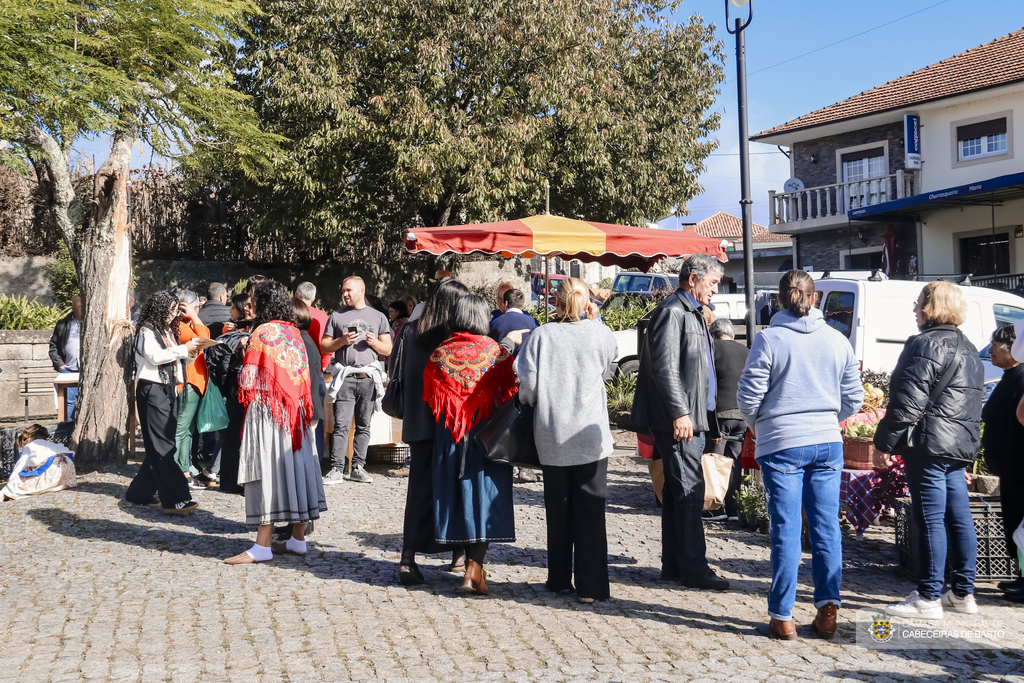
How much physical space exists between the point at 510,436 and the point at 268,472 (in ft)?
5.69

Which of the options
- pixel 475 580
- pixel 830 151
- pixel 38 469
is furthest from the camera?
pixel 830 151

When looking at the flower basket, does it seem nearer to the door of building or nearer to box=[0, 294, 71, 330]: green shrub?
box=[0, 294, 71, 330]: green shrub

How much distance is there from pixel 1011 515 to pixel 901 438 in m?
1.12

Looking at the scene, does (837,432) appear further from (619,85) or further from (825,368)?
(619,85)

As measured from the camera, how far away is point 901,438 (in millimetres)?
4629

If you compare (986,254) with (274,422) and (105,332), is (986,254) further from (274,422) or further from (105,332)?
(274,422)

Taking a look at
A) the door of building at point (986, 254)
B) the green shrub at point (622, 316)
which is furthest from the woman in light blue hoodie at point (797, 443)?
the door of building at point (986, 254)

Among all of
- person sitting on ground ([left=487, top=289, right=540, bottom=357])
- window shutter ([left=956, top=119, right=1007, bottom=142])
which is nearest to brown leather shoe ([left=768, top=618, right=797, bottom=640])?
person sitting on ground ([left=487, top=289, right=540, bottom=357])

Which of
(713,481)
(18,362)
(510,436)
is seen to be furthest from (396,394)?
(18,362)

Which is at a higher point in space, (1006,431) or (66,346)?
(66,346)

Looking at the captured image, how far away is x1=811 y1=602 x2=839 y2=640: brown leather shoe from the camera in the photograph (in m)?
4.36

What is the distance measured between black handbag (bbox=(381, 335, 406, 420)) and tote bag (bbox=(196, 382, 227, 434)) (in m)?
2.68

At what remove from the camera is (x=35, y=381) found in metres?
13.0

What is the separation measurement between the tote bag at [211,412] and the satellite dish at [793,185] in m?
22.3
